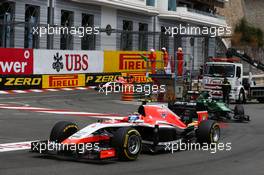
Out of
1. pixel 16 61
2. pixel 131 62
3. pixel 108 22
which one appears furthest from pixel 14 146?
pixel 108 22

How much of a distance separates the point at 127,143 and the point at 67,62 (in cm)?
1764

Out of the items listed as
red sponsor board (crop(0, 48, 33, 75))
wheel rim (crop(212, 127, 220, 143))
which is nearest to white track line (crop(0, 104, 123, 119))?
red sponsor board (crop(0, 48, 33, 75))

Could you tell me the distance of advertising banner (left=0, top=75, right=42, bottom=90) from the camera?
76.5ft

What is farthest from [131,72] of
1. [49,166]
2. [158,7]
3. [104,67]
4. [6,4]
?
[49,166]

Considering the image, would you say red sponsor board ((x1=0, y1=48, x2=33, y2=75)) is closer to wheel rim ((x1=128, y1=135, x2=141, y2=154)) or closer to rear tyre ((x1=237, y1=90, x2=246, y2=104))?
rear tyre ((x1=237, y1=90, x2=246, y2=104))

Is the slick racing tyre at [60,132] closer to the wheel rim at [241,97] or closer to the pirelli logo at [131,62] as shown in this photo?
the wheel rim at [241,97]

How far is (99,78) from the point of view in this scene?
28688 mm

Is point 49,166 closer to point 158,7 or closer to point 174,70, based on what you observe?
point 174,70

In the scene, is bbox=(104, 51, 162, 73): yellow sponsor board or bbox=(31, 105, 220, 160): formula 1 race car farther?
bbox=(104, 51, 162, 73): yellow sponsor board

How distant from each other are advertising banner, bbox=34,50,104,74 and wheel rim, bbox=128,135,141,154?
15716mm

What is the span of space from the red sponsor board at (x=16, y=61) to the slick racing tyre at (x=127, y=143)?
1468cm

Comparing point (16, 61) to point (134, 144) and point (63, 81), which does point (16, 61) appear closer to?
point (63, 81)

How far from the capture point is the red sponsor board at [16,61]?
77.6 feet

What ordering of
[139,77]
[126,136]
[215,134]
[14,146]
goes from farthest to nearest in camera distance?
[139,77] < [215,134] < [14,146] < [126,136]
